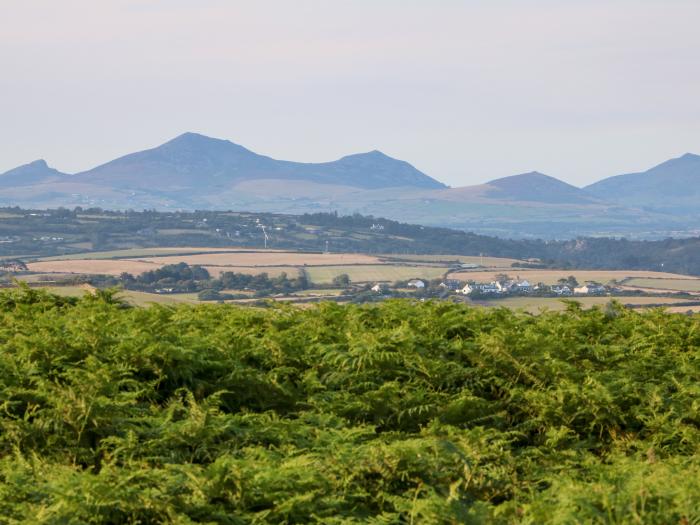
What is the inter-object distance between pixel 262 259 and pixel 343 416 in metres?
123

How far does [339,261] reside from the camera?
425 feet

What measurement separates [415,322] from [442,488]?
528 cm

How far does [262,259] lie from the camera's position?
436ft

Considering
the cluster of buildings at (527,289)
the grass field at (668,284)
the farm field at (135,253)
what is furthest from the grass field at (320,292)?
the farm field at (135,253)

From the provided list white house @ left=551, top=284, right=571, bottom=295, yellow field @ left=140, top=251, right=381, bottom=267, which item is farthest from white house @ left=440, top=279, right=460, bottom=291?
yellow field @ left=140, top=251, right=381, bottom=267

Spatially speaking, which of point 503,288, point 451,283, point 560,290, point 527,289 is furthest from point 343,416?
point 451,283

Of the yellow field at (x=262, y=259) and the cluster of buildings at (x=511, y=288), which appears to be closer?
the cluster of buildings at (x=511, y=288)

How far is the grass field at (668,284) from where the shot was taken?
9225 centimetres

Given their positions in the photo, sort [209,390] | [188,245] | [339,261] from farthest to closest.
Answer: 1. [188,245]
2. [339,261]
3. [209,390]

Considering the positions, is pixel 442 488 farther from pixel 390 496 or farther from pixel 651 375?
pixel 651 375

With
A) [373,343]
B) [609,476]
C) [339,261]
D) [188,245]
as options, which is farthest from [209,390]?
[188,245]

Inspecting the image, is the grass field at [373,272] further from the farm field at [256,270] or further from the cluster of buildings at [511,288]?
the cluster of buildings at [511,288]

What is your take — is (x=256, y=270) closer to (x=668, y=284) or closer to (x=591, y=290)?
(x=668, y=284)

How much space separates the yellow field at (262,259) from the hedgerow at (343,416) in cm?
10862
